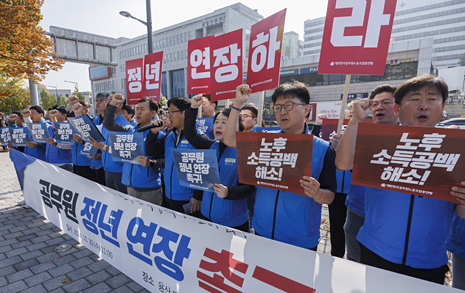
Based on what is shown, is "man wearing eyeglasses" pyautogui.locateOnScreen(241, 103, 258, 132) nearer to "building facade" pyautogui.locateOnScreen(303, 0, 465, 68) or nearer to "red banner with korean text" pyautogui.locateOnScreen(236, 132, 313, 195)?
"red banner with korean text" pyautogui.locateOnScreen(236, 132, 313, 195)

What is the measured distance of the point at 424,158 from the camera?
4.52ft

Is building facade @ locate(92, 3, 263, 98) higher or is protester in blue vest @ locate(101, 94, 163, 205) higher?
building facade @ locate(92, 3, 263, 98)

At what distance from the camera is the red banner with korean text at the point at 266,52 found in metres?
2.58

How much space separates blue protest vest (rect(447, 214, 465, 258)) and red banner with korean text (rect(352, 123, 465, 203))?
0.84 metres

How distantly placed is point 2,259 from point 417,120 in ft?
16.6

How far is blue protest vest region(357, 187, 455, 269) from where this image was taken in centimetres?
149

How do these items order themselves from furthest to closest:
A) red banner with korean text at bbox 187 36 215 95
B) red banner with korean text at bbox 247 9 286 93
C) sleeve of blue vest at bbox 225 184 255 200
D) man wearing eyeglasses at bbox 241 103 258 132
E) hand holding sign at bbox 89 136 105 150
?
red banner with korean text at bbox 187 36 215 95 < hand holding sign at bbox 89 136 105 150 < man wearing eyeglasses at bbox 241 103 258 132 < red banner with korean text at bbox 247 9 286 93 < sleeve of blue vest at bbox 225 184 255 200

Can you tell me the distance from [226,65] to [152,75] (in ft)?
6.28

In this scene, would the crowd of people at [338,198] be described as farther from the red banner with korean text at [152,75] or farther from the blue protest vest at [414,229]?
the red banner with korean text at [152,75]

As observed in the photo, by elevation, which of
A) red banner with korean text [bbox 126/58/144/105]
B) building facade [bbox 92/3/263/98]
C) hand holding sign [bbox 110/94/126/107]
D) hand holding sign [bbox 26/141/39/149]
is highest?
building facade [bbox 92/3/263/98]

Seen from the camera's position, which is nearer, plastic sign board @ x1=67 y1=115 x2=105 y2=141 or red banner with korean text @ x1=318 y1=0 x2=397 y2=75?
red banner with korean text @ x1=318 y1=0 x2=397 y2=75

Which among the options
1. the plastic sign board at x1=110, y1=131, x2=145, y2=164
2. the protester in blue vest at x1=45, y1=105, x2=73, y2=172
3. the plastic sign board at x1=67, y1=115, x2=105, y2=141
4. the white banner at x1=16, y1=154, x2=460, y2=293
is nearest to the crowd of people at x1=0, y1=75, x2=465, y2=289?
the plastic sign board at x1=110, y1=131, x2=145, y2=164

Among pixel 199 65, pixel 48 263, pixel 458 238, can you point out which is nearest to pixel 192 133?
pixel 199 65

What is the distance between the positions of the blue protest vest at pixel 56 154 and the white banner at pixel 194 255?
2138mm
